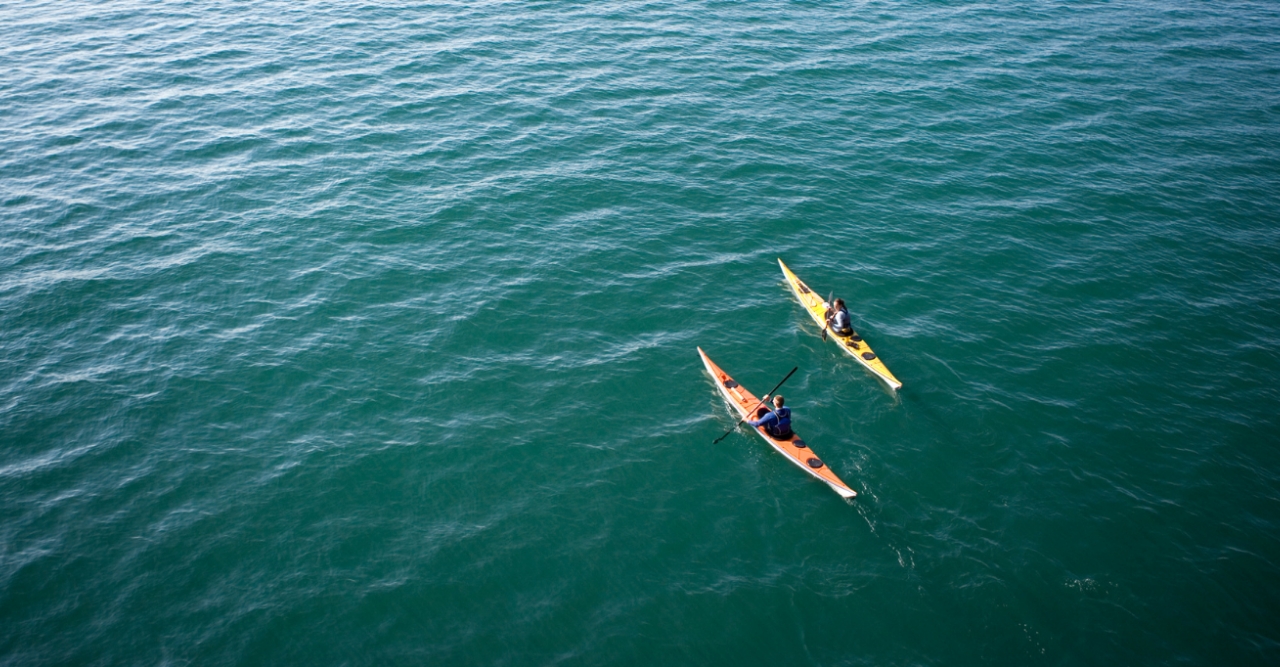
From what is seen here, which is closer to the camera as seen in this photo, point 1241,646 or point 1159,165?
point 1241,646

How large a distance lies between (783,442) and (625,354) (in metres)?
9.13

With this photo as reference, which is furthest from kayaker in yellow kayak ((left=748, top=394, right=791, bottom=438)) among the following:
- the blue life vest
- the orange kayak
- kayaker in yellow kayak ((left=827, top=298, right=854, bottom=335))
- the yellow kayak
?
kayaker in yellow kayak ((left=827, top=298, right=854, bottom=335))

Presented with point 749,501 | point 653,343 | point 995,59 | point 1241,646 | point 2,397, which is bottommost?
point 1241,646

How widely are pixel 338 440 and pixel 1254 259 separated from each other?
50.1 metres

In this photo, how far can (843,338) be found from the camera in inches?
1431

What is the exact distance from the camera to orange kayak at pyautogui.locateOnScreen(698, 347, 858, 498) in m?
29.6

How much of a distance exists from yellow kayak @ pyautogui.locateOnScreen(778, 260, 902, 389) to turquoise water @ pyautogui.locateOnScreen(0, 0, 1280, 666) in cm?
74

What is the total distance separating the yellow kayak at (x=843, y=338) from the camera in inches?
1363

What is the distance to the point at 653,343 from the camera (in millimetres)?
36875

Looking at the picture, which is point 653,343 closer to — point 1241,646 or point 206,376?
point 206,376

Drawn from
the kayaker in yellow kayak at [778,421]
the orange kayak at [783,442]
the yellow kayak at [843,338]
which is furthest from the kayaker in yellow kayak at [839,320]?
the kayaker in yellow kayak at [778,421]

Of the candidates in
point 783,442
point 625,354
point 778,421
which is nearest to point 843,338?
point 778,421

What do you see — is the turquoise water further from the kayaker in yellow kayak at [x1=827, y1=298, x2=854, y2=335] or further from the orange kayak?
the kayaker in yellow kayak at [x1=827, y1=298, x2=854, y2=335]

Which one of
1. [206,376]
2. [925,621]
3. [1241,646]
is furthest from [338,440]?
[1241,646]
